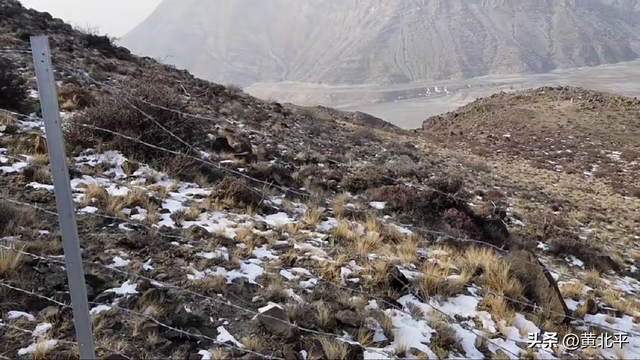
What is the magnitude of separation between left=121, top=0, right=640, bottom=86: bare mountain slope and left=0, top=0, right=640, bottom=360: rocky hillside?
421ft

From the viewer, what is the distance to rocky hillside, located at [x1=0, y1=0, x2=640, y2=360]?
10.9ft

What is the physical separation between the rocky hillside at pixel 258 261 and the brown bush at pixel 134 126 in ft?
0.10

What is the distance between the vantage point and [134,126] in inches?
272

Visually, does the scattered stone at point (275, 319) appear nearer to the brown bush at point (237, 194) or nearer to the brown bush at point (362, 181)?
the brown bush at point (237, 194)

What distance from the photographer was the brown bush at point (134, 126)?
21.9 feet

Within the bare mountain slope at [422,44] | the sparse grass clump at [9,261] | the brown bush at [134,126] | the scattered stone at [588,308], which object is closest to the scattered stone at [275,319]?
the sparse grass clump at [9,261]

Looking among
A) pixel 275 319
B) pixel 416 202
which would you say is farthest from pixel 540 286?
pixel 416 202

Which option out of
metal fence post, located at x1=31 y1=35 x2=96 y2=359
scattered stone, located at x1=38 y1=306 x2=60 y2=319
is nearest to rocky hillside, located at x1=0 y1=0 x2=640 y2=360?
scattered stone, located at x1=38 y1=306 x2=60 y2=319

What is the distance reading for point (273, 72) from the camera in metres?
166

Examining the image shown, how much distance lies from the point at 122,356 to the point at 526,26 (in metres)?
184

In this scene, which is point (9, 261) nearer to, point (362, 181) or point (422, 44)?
point (362, 181)
